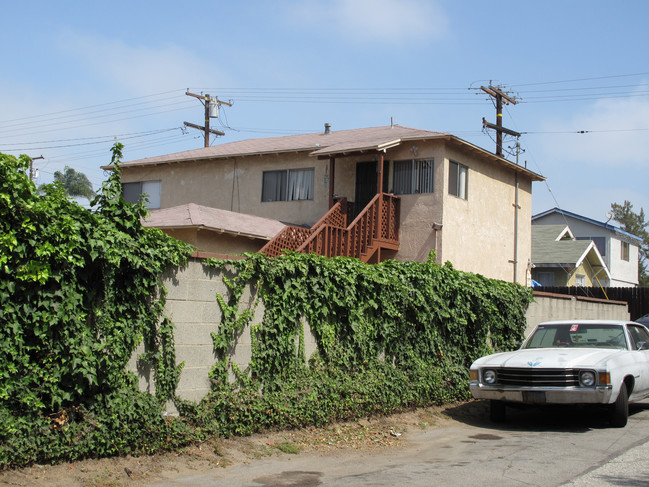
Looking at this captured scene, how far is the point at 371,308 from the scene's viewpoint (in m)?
9.71

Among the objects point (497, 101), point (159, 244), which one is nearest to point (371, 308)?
point (159, 244)

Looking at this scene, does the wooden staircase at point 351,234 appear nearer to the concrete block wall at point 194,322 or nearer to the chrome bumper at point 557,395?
the chrome bumper at point 557,395

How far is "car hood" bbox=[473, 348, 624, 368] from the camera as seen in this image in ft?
31.1

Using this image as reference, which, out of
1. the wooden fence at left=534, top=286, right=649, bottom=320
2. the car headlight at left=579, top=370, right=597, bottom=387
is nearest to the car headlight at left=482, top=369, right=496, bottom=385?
the car headlight at left=579, top=370, right=597, bottom=387

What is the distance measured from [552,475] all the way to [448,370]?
4.37 m

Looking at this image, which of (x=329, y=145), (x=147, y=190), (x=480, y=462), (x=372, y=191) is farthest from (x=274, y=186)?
(x=480, y=462)

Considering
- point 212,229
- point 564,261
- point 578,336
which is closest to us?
point 578,336

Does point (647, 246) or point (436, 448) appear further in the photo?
point (647, 246)

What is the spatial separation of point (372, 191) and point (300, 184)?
8.26ft

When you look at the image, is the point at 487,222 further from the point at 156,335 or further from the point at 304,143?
the point at 156,335

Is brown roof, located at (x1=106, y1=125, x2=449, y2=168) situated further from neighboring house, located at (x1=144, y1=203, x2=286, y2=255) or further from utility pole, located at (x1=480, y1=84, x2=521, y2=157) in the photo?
utility pole, located at (x1=480, y1=84, x2=521, y2=157)

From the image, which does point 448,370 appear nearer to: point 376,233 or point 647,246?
point 376,233

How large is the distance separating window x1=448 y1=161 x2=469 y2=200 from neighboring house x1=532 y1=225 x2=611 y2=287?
12.6 metres

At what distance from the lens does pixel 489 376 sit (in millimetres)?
9977
